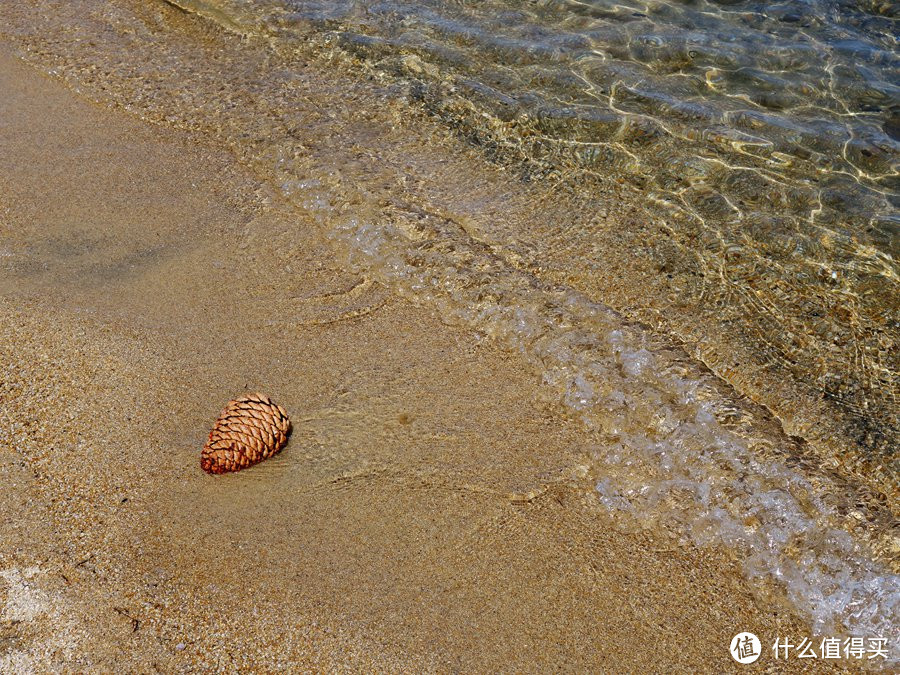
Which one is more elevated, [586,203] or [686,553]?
[586,203]

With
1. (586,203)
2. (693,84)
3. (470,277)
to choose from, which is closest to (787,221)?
(586,203)

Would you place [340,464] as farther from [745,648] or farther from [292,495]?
[745,648]

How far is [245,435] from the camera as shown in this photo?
2.78 metres

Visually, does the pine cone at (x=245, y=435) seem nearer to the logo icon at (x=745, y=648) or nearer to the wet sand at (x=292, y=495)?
the wet sand at (x=292, y=495)

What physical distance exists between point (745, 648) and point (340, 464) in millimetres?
1493

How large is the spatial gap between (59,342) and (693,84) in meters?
4.29

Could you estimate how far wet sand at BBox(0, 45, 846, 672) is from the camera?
235cm

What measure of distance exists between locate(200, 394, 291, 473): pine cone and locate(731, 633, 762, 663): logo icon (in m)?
1.68

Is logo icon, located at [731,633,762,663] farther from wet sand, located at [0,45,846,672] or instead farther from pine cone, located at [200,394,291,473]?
pine cone, located at [200,394,291,473]

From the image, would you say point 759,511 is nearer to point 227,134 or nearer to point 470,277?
point 470,277

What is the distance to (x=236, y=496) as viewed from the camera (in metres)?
2.70

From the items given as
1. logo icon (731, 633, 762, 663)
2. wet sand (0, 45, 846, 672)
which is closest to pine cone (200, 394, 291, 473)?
wet sand (0, 45, 846, 672)

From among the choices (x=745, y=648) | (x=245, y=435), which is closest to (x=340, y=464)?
(x=245, y=435)

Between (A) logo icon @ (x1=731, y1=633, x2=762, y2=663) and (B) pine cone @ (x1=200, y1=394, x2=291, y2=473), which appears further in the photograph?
(B) pine cone @ (x1=200, y1=394, x2=291, y2=473)
